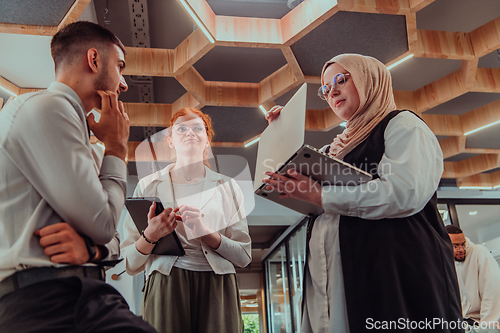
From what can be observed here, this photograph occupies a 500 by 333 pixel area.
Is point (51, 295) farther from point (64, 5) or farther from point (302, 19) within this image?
point (302, 19)

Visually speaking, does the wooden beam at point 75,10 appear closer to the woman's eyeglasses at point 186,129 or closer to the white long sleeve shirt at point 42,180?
the woman's eyeglasses at point 186,129

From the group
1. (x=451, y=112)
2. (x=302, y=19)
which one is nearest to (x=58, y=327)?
(x=302, y=19)

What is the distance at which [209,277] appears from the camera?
1553 millimetres

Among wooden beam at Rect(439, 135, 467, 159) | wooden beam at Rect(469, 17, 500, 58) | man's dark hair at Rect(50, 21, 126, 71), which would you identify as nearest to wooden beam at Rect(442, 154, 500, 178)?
wooden beam at Rect(439, 135, 467, 159)

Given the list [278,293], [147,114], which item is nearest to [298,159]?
[147,114]

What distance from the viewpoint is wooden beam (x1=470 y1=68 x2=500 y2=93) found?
3.73m

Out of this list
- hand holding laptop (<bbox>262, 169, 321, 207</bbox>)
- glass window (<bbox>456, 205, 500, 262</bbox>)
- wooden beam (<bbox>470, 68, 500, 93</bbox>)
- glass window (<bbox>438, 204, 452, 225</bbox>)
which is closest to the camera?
hand holding laptop (<bbox>262, 169, 321, 207</bbox>)

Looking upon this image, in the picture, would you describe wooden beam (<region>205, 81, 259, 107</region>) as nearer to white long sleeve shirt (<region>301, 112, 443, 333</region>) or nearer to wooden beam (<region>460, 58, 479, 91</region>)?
wooden beam (<region>460, 58, 479, 91</region>)

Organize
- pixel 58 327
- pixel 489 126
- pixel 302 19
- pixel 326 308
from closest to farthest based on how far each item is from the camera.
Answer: pixel 58 327 < pixel 326 308 < pixel 302 19 < pixel 489 126

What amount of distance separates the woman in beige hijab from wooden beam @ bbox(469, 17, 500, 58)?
2507 millimetres

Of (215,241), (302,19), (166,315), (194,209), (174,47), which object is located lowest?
(166,315)

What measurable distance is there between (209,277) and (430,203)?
0.86 metres

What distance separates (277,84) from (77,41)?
2668 millimetres

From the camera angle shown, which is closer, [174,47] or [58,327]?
[58,327]
